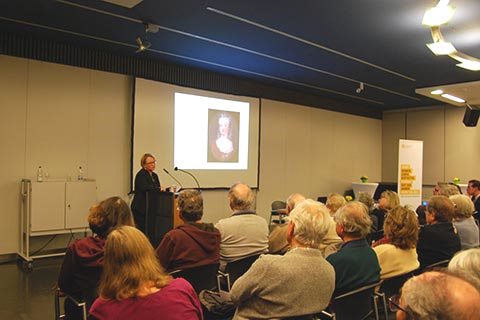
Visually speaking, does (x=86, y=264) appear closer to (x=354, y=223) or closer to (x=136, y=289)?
(x=136, y=289)

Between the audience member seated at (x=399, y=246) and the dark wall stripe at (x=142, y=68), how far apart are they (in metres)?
5.23

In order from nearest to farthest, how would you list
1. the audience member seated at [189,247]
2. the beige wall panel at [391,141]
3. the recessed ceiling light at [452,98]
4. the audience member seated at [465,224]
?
the audience member seated at [189,247] → the audience member seated at [465,224] → the recessed ceiling light at [452,98] → the beige wall panel at [391,141]

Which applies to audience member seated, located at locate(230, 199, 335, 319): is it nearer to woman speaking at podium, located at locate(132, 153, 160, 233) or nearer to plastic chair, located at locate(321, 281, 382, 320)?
plastic chair, located at locate(321, 281, 382, 320)

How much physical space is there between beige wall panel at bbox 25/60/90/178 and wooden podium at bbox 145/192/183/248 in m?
1.34

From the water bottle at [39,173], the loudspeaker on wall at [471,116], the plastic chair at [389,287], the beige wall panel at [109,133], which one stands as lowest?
the plastic chair at [389,287]

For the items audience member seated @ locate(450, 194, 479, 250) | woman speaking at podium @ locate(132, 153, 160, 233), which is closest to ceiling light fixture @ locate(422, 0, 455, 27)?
audience member seated @ locate(450, 194, 479, 250)

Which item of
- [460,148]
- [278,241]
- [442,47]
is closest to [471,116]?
[460,148]

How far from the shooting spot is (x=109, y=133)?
21.7ft

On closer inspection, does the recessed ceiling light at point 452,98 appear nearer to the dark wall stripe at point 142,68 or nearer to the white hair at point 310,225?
the dark wall stripe at point 142,68

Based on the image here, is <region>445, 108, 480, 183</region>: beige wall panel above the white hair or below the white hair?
above

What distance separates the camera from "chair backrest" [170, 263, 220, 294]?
2629 millimetres

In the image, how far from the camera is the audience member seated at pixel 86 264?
2348 millimetres

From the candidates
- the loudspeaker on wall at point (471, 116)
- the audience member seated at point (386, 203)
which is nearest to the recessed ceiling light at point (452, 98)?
the loudspeaker on wall at point (471, 116)

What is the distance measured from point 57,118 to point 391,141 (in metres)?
9.39
